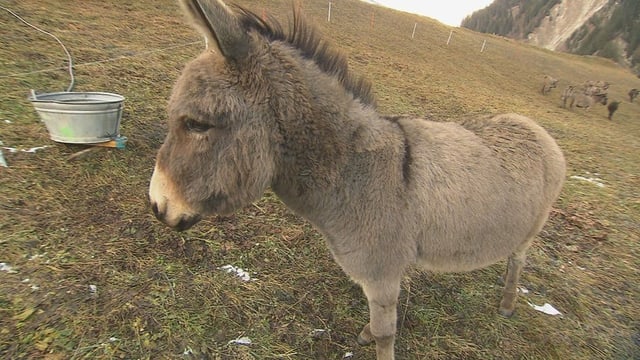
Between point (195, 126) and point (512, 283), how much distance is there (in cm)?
345

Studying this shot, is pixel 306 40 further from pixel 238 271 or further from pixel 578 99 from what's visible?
pixel 578 99

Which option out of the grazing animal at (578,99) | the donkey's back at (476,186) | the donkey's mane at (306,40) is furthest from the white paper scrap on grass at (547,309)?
the grazing animal at (578,99)

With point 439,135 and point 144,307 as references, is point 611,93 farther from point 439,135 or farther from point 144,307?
point 144,307

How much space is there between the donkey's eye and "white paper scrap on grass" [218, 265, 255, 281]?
1.97 meters

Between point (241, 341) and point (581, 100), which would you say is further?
point (581, 100)

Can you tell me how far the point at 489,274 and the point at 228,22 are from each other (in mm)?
4045

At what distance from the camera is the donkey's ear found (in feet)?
5.17

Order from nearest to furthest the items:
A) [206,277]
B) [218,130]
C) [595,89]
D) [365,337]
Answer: [218,130], [365,337], [206,277], [595,89]

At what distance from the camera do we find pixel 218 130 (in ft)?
6.09

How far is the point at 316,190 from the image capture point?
2223mm

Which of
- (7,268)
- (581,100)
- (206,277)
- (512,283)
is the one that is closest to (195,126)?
(206,277)

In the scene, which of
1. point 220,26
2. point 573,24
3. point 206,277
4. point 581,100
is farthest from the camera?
point 573,24

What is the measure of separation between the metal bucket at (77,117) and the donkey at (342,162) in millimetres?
2818

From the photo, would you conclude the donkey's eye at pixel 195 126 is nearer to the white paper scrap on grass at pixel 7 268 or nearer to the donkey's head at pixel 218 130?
the donkey's head at pixel 218 130
